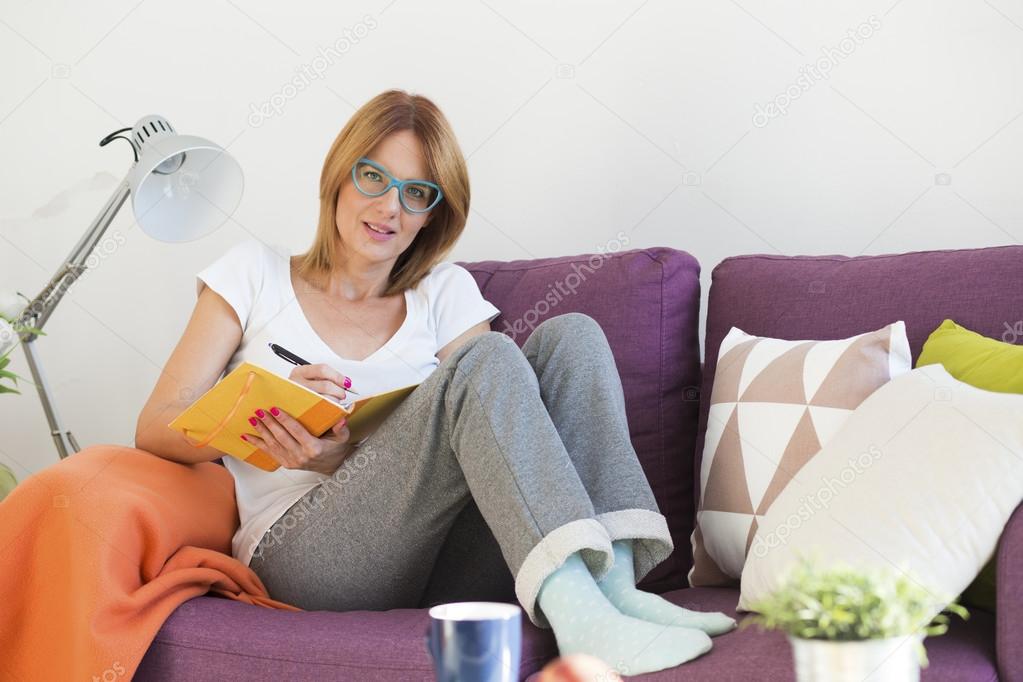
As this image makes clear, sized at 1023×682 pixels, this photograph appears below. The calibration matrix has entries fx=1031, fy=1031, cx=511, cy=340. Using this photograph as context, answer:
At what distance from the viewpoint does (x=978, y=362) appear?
150cm

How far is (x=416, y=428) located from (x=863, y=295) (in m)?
0.83

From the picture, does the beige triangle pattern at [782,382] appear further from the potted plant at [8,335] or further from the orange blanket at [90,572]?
the potted plant at [8,335]

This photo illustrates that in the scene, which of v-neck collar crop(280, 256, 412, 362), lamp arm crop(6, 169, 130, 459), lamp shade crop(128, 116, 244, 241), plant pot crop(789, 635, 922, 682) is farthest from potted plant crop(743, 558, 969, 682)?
lamp arm crop(6, 169, 130, 459)

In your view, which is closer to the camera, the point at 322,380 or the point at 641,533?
the point at 641,533

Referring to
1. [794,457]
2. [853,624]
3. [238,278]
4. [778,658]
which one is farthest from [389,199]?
[853,624]

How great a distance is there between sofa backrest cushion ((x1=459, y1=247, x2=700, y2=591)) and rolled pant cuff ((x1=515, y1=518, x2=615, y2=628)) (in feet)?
1.89

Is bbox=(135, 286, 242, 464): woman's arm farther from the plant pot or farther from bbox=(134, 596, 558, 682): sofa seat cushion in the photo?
the plant pot

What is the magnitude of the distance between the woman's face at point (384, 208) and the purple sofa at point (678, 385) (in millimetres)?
278

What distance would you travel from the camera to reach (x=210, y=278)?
1.89 meters

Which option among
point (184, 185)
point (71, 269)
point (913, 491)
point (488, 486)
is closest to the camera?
point (913, 491)

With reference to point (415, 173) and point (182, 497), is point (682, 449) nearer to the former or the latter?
point (415, 173)

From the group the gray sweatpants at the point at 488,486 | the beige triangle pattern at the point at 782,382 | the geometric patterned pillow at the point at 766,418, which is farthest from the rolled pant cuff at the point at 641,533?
the beige triangle pattern at the point at 782,382

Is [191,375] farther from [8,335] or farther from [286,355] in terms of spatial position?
[8,335]

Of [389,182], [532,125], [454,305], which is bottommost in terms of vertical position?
[454,305]
